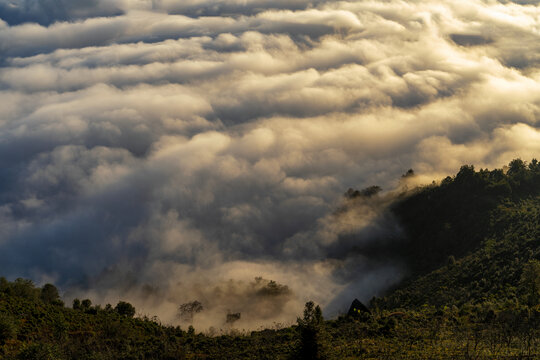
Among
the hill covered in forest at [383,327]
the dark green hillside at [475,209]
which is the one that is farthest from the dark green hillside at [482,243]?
Answer: the hill covered in forest at [383,327]

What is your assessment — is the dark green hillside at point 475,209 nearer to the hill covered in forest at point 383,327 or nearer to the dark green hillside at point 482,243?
the dark green hillside at point 482,243

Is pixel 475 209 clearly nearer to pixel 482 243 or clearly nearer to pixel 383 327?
pixel 482 243

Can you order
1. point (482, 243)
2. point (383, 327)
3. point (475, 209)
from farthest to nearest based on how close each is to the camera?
point (475, 209)
point (482, 243)
point (383, 327)

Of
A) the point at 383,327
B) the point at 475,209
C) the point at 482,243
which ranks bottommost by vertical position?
the point at 383,327

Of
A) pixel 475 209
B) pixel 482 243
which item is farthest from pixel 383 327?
pixel 475 209

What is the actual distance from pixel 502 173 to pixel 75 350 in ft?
556

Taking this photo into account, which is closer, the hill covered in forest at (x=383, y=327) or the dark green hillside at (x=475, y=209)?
the hill covered in forest at (x=383, y=327)

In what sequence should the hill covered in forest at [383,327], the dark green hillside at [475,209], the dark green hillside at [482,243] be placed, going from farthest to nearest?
the dark green hillside at [475,209] < the dark green hillside at [482,243] < the hill covered in forest at [383,327]

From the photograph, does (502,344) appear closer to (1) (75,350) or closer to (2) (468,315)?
(2) (468,315)

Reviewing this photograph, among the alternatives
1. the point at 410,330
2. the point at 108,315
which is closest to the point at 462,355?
the point at 410,330

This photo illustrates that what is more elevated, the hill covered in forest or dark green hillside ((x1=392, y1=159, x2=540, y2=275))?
dark green hillside ((x1=392, y1=159, x2=540, y2=275))

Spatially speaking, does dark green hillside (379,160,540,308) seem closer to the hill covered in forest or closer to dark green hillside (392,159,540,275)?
dark green hillside (392,159,540,275)

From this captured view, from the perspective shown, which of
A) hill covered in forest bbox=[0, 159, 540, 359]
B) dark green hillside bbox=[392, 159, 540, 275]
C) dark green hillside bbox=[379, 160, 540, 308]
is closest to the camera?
hill covered in forest bbox=[0, 159, 540, 359]

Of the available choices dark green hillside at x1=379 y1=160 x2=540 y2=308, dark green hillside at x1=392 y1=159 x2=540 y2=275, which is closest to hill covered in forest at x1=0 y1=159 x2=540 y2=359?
dark green hillside at x1=379 y1=160 x2=540 y2=308
